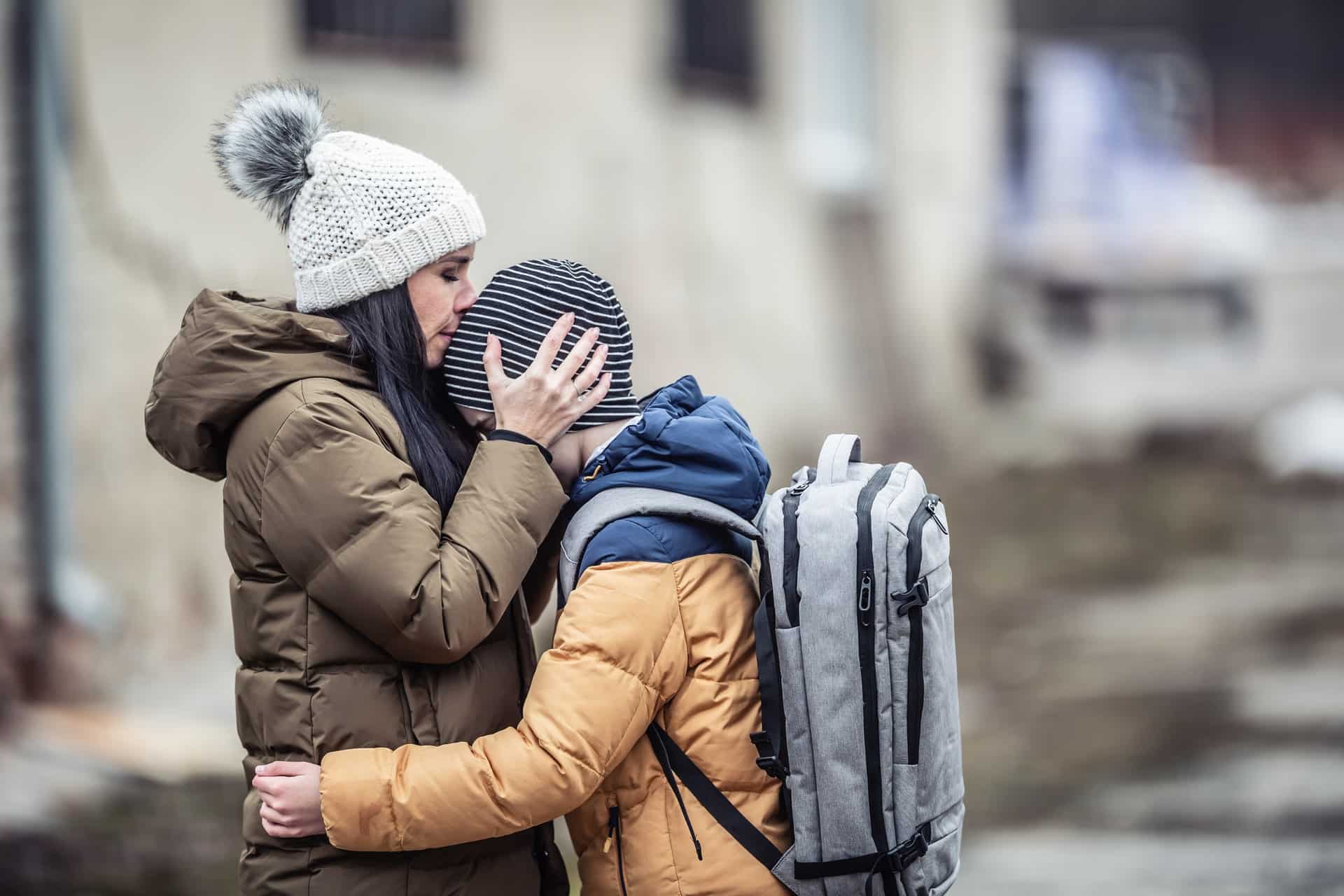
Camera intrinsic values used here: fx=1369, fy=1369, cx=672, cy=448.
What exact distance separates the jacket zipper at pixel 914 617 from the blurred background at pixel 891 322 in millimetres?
2946

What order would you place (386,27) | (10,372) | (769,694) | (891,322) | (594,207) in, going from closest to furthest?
(769,694) → (10,372) → (386,27) → (594,207) → (891,322)

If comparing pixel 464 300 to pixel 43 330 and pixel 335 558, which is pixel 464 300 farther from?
pixel 43 330

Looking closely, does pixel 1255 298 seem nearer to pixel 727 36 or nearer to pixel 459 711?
pixel 727 36

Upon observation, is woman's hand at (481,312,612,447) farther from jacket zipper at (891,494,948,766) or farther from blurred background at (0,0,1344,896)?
blurred background at (0,0,1344,896)

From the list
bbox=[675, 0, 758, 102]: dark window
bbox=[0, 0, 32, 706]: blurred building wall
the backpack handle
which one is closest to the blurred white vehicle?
bbox=[675, 0, 758, 102]: dark window

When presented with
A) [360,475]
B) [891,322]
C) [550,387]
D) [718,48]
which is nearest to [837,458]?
[550,387]

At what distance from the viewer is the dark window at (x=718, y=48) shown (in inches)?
270

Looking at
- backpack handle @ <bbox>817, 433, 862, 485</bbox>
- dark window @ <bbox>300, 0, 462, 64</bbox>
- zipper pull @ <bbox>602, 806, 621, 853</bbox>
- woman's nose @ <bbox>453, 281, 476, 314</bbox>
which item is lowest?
zipper pull @ <bbox>602, 806, 621, 853</bbox>

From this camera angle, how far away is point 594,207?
20.3 feet

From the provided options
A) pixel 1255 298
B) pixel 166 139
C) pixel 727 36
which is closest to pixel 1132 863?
pixel 166 139

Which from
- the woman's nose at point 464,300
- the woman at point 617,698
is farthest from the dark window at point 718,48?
the woman at point 617,698

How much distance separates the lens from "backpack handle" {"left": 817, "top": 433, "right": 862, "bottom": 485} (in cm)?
182

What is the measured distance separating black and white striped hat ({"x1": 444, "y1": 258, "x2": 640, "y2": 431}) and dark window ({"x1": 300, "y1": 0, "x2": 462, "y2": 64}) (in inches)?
144

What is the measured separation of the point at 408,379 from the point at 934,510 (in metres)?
0.72
